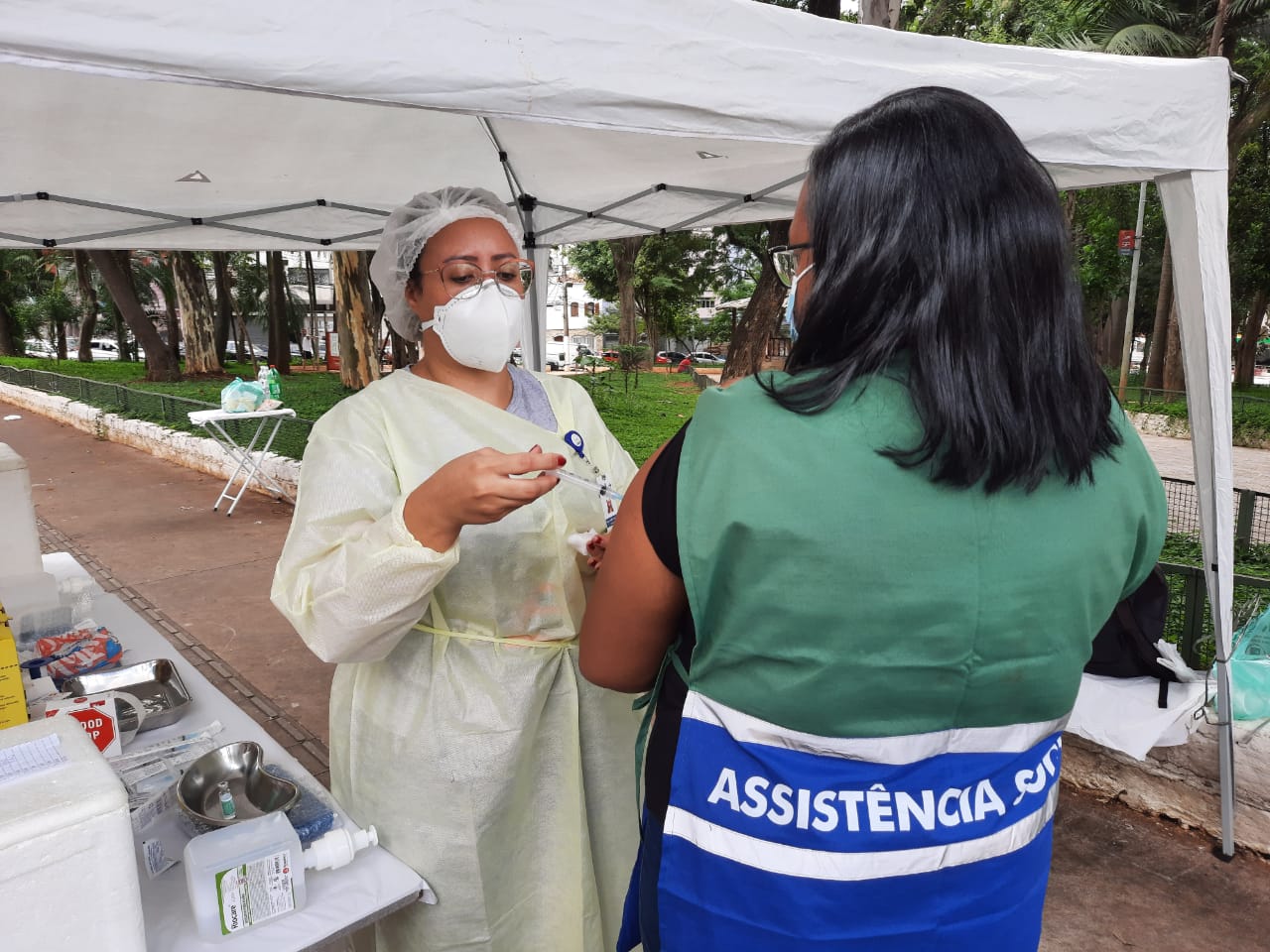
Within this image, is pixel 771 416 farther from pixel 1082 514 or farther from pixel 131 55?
pixel 131 55

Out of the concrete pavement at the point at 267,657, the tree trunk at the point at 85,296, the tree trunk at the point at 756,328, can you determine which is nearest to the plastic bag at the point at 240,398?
the concrete pavement at the point at 267,657

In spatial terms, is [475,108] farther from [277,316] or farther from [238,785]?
[277,316]

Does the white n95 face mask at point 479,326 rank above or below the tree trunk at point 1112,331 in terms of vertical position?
above

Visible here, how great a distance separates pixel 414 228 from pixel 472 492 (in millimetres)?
785

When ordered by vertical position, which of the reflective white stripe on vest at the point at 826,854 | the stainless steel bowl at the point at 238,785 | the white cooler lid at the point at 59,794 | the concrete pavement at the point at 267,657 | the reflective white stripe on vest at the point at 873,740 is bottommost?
the concrete pavement at the point at 267,657

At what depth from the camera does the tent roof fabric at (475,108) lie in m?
1.26

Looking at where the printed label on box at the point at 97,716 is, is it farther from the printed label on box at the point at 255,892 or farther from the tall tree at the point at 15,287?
the tall tree at the point at 15,287

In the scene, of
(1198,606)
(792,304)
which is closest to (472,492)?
(792,304)

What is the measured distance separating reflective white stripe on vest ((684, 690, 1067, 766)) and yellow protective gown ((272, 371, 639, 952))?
23.9 inches

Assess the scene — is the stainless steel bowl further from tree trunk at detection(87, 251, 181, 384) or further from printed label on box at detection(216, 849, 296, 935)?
tree trunk at detection(87, 251, 181, 384)

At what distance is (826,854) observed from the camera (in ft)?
2.91

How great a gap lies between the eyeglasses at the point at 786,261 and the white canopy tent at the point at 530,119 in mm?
584

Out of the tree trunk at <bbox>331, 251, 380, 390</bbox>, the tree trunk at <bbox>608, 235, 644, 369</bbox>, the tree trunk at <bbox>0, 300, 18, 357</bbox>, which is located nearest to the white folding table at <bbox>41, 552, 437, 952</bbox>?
the tree trunk at <bbox>331, 251, 380, 390</bbox>

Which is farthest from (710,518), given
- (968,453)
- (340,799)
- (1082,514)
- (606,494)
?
(340,799)
